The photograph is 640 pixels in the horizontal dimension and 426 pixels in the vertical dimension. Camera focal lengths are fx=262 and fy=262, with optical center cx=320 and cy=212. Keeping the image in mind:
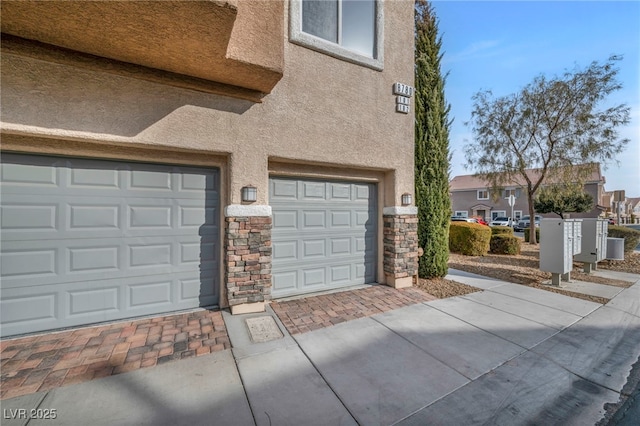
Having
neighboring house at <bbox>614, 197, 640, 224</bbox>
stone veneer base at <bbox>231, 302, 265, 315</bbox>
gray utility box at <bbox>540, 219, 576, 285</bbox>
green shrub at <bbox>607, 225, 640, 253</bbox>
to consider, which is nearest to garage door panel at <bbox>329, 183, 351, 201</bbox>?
stone veneer base at <bbox>231, 302, 265, 315</bbox>

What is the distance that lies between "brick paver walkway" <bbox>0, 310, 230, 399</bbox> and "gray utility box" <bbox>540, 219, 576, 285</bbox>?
7114 millimetres

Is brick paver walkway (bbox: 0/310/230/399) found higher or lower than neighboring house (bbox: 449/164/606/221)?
lower

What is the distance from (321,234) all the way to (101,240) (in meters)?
3.57

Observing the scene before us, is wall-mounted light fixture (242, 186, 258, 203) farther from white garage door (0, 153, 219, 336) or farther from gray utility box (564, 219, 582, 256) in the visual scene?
gray utility box (564, 219, 582, 256)

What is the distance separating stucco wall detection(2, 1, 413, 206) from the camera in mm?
3314

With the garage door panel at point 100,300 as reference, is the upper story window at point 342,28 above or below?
above

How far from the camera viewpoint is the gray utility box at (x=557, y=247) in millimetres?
5973

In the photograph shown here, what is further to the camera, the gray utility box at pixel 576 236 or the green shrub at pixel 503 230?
the green shrub at pixel 503 230

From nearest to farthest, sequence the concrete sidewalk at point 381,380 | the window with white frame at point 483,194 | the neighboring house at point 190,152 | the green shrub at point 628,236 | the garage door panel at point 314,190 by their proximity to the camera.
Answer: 1. the concrete sidewalk at point 381,380
2. the neighboring house at point 190,152
3. the garage door panel at point 314,190
4. the green shrub at point 628,236
5. the window with white frame at point 483,194

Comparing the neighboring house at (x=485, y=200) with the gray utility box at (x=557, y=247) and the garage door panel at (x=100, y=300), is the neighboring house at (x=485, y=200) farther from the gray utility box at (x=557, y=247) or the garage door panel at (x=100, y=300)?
the garage door panel at (x=100, y=300)

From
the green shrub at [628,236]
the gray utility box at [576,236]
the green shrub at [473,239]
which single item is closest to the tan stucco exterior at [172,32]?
the gray utility box at [576,236]

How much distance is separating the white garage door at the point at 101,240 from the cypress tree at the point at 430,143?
4.87 meters

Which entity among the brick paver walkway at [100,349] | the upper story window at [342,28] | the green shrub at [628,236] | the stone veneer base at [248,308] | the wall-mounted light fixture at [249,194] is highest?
the upper story window at [342,28]

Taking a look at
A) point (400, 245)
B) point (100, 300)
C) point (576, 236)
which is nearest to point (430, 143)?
point (400, 245)
